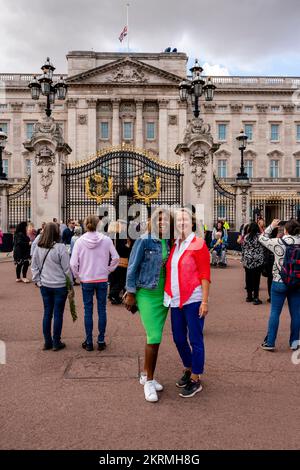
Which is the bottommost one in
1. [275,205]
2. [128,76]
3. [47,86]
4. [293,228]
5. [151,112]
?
[293,228]

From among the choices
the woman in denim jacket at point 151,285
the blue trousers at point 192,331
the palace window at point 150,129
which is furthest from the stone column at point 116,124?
the blue trousers at point 192,331

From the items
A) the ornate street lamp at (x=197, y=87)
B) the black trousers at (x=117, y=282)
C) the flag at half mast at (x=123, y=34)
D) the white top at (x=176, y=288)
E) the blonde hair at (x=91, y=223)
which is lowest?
the black trousers at (x=117, y=282)

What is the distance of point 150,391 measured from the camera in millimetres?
4051

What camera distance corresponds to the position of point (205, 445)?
3.20m

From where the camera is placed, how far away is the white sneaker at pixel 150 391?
3984 millimetres

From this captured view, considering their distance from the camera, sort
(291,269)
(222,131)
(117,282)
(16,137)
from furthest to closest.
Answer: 1. (222,131)
2. (16,137)
3. (117,282)
4. (291,269)

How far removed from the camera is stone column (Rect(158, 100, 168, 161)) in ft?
168

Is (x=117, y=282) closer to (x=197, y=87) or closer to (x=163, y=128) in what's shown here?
(x=197, y=87)

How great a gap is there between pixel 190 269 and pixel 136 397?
1438mm

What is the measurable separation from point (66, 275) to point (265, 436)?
11.4 feet

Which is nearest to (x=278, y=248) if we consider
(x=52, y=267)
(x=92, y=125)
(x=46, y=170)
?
(x=52, y=267)

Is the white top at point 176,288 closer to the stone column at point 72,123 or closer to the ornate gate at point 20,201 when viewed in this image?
the ornate gate at point 20,201

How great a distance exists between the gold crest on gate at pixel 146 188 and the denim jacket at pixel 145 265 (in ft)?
47.9

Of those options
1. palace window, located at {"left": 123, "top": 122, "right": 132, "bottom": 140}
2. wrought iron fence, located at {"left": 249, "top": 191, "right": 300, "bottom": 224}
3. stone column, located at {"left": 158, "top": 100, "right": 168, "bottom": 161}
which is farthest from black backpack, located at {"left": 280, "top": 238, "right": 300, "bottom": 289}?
palace window, located at {"left": 123, "top": 122, "right": 132, "bottom": 140}
